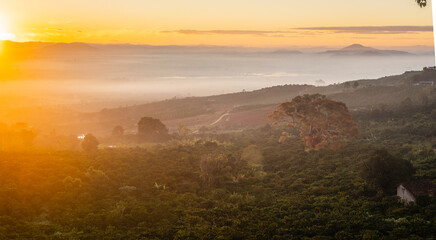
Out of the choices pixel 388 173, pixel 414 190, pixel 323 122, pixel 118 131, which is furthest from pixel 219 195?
pixel 118 131

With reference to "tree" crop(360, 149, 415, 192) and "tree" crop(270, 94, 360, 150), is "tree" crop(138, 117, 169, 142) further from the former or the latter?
"tree" crop(360, 149, 415, 192)

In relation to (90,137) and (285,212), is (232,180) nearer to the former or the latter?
(285,212)

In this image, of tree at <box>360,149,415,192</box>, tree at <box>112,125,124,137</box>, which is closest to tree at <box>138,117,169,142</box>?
tree at <box>112,125,124,137</box>

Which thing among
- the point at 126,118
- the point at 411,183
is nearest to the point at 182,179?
the point at 411,183

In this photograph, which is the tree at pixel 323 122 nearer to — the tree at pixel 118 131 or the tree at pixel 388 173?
the tree at pixel 388 173

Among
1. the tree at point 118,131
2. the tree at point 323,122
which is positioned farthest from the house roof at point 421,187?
the tree at point 118,131

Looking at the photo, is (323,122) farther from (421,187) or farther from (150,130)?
(150,130)
